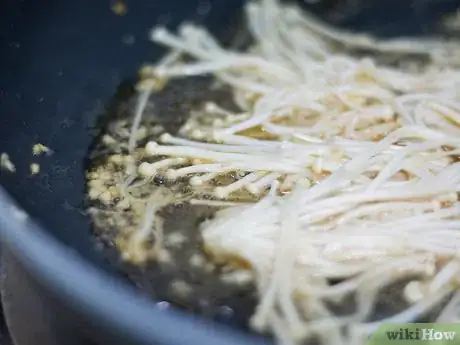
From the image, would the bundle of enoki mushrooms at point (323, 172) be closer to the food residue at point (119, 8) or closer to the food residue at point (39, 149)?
the food residue at point (119, 8)

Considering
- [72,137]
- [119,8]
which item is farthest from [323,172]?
[119,8]

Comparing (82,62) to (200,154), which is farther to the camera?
(82,62)

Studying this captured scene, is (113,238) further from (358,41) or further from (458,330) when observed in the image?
(358,41)

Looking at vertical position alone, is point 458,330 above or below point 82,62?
below

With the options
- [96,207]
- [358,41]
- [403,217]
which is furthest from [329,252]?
[358,41]

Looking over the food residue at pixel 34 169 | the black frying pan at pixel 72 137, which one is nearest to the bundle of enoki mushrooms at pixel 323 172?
the black frying pan at pixel 72 137

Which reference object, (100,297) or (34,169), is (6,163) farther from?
(100,297)

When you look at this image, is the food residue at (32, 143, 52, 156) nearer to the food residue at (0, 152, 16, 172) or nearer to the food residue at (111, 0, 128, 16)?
the food residue at (0, 152, 16, 172)

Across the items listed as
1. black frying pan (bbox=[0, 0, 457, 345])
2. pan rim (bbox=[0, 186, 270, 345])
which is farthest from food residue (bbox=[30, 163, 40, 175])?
pan rim (bbox=[0, 186, 270, 345])
